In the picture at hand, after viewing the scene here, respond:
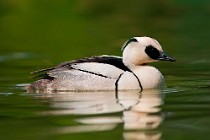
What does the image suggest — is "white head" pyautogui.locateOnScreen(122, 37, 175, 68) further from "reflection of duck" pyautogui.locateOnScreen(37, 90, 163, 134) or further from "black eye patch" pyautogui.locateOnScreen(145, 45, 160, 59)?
"reflection of duck" pyautogui.locateOnScreen(37, 90, 163, 134)

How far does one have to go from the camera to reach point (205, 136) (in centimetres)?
971

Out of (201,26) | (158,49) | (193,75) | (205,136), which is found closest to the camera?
(205,136)

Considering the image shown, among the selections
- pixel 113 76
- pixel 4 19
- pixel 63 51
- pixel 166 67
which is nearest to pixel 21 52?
pixel 63 51

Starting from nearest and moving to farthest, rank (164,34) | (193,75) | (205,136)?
(205,136)
(193,75)
(164,34)

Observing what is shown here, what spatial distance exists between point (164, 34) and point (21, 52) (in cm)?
572

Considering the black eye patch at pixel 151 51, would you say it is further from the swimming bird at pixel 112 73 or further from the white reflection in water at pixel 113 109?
the white reflection in water at pixel 113 109

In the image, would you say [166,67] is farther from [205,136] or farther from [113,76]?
[205,136]

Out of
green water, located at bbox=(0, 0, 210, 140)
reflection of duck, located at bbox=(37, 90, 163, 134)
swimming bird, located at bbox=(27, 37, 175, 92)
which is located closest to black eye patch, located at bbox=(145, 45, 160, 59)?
swimming bird, located at bbox=(27, 37, 175, 92)

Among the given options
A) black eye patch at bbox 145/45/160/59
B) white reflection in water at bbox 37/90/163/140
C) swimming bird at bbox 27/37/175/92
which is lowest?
white reflection in water at bbox 37/90/163/140

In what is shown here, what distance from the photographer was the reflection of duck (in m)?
10.8

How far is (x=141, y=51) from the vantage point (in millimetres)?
14414

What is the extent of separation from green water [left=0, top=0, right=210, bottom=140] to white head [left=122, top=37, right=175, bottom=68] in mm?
595

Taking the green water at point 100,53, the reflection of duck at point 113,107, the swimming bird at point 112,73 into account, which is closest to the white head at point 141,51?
the swimming bird at point 112,73

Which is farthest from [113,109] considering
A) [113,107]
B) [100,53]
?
[100,53]
